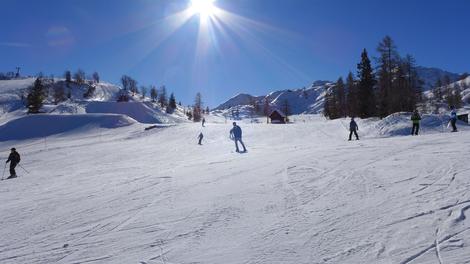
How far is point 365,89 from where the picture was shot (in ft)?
177

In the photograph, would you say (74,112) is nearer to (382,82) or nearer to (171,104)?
(171,104)

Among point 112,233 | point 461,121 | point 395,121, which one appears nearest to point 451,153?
point 112,233

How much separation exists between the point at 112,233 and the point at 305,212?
363 centimetres

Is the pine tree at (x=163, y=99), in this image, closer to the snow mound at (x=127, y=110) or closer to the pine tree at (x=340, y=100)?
the snow mound at (x=127, y=110)

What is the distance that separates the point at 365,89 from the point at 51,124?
4986 cm

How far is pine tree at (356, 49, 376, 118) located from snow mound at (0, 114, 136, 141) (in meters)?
37.2

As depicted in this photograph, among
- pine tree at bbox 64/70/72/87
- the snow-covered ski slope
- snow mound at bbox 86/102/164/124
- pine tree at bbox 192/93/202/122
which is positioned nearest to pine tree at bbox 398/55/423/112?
the snow-covered ski slope

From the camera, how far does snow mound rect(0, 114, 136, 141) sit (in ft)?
189

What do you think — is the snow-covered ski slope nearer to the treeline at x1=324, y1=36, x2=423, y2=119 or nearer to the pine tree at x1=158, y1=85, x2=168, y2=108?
the treeline at x1=324, y1=36, x2=423, y2=119

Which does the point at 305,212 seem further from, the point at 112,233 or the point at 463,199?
the point at 112,233

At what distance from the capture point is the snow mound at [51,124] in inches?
2272

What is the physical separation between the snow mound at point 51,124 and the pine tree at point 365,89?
37.2m

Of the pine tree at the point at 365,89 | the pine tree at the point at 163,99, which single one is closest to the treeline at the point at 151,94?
the pine tree at the point at 163,99

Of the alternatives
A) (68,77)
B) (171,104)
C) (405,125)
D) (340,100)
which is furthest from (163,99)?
(405,125)
